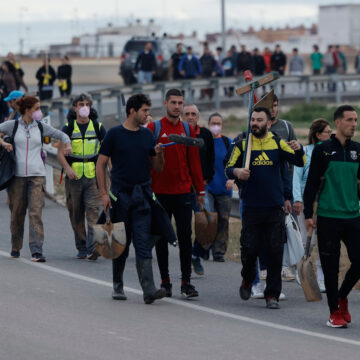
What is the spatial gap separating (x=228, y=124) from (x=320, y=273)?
19.7 meters

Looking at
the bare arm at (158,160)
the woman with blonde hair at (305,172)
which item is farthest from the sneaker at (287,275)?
the bare arm at (158,160)

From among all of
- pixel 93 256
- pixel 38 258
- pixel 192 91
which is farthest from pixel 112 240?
pixel 192 91

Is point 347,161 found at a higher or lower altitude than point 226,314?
higher

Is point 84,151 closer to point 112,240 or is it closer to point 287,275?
point 287,275

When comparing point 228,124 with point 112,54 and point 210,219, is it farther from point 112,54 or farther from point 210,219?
point 112,54

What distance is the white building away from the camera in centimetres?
13688

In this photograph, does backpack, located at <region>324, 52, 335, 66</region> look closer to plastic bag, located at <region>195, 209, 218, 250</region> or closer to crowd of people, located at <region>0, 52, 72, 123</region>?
crowd of people, located at <region>0, 52, 72, 123</region>

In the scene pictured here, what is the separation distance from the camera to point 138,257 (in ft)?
32.3

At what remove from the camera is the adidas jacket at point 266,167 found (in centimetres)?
986

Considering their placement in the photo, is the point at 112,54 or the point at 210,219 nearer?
the point at 210,219

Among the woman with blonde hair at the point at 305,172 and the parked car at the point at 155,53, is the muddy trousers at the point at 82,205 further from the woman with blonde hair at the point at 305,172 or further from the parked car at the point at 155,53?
the parked car at the point at 155,53

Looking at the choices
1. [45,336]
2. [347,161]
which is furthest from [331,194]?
[45,336]

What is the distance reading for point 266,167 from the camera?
32.3 feet

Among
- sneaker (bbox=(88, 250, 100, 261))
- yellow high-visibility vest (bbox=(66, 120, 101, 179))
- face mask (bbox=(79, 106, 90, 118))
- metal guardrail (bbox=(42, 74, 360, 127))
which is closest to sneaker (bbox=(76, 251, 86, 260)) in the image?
sneaker (bbox=(88, 250, 100, 261))
